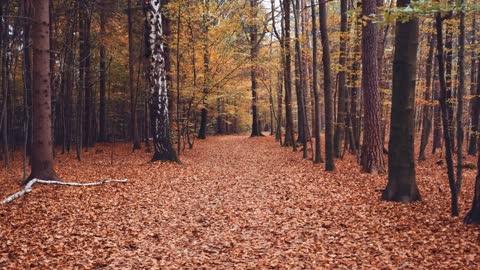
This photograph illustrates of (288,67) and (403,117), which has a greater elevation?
(288,67)

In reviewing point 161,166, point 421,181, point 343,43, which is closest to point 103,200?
point 161,166

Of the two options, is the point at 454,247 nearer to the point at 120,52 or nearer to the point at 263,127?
the point at 120,52

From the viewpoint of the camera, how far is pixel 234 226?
6.66 metres

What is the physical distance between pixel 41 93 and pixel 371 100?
30.9 feet

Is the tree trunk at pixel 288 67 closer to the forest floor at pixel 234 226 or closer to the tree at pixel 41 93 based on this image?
the forest floor at pixel 234 226

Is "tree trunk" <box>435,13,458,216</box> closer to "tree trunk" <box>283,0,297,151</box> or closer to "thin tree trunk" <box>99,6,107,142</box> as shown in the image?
"tree trunk" <box>283,0,297,151</box>

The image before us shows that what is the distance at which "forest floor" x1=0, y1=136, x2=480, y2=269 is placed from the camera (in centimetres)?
502

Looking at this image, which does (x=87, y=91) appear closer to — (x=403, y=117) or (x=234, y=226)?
(x=234, y=226)

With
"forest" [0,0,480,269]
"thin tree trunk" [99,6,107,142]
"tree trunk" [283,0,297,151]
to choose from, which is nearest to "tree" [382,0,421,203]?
"forest" [0,0,480,269]

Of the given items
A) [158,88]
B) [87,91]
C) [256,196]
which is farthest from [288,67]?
[87,91]

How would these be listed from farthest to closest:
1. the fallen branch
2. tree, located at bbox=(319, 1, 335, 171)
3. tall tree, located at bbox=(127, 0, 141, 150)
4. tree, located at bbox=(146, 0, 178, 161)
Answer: tall tree, located at bbox=(127, 0, 141, 150), tree, located at bbox=(146, 0, 178, 161), tree, located at bbox=(319, 1, 335, 171), the fallen branch

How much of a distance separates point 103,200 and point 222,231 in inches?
133

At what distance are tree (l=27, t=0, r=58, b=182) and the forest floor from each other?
86cm

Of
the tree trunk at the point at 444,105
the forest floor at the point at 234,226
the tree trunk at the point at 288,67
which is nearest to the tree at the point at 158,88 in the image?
the forest floor at the point at 234,226
